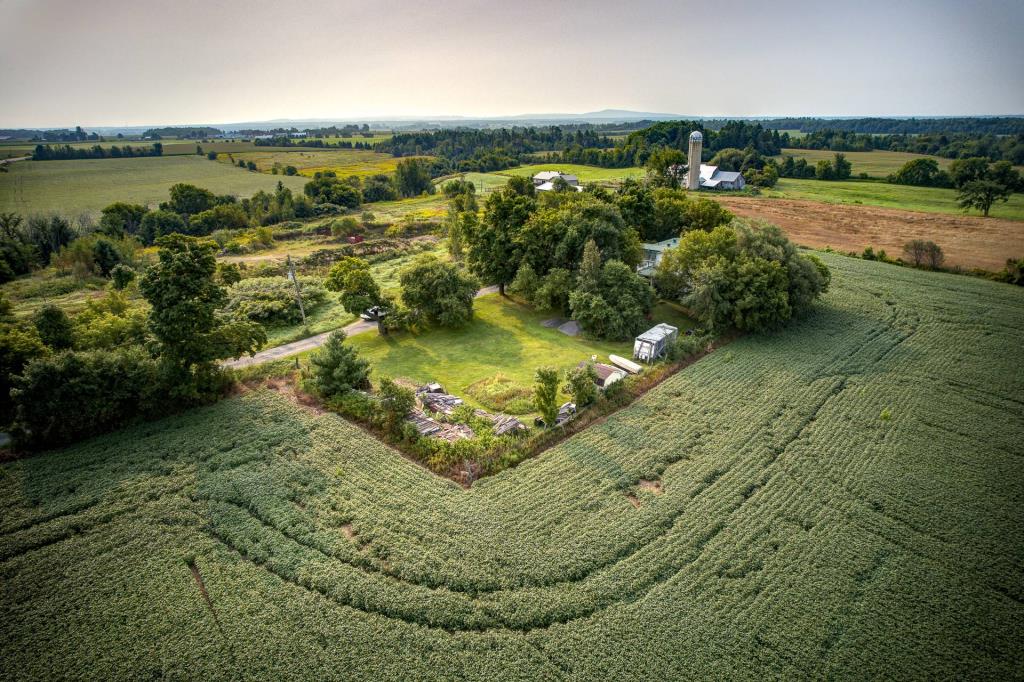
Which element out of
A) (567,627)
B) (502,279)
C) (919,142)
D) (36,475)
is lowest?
(567,627)

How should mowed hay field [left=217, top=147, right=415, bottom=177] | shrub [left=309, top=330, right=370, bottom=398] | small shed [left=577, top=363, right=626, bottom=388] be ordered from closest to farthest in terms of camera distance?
shrub [left=309, top=330, right=370, bottom=398], small shed [left=577, top=363, right=626, bottom=388], mowed hay field [left=217, top=147, right=415, bottom=177]

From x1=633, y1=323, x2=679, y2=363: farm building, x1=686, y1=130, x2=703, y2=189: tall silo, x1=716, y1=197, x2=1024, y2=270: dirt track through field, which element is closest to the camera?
x1=633, y1=323, x2=679, y2=363: farm building

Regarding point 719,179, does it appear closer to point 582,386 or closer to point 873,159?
point 873,159

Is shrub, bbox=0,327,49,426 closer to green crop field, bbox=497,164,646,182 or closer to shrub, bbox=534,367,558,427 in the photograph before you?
shrub, bbox=534,367,558,427

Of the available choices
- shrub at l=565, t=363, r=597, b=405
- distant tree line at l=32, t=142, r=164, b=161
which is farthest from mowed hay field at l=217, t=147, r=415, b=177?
shrub at l=565, t=363, r=597, b=405

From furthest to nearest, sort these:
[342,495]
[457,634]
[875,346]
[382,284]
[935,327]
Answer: [382,284]
[935,327]
[875,346]
[342,495]
[457,634]

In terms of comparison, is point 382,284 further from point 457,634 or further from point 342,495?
point 457,634

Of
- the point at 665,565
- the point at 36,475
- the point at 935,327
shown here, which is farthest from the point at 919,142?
the point at 36,475
